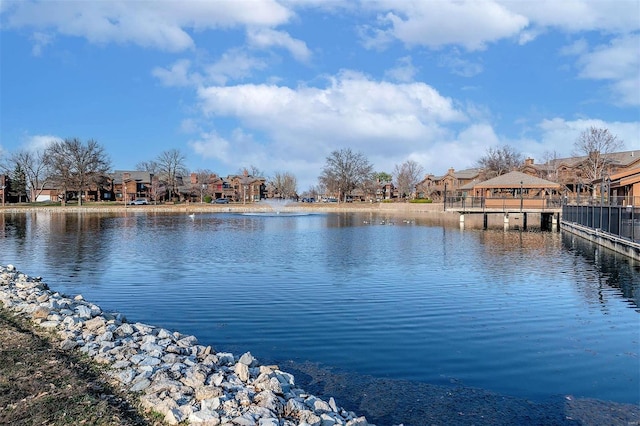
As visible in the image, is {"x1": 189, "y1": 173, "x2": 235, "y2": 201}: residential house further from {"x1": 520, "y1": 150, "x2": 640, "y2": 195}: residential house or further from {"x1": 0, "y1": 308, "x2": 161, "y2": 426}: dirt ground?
{"x1": 0, "y1": 308, "x2": 161, "y2": 426}: dirt ground

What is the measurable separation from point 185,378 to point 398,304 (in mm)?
7797

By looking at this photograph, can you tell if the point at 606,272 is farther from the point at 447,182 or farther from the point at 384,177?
the point at 384,177

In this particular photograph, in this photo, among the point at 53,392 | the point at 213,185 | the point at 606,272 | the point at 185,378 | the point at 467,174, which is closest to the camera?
the point at 53,392

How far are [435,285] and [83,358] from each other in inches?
454

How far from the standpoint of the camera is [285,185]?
150 m

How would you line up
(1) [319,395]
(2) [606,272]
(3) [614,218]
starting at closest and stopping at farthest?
(1) [319,395] → (2) [606,272] → (3) [614,218]

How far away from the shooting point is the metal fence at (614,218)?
22.5m

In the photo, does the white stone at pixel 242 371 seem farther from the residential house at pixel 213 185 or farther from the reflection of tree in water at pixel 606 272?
the residential house at pixel 213 185

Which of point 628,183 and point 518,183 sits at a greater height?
point 518,183

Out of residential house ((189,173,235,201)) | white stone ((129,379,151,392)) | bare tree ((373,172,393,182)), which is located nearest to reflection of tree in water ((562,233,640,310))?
white stone ((129,379,151,392))

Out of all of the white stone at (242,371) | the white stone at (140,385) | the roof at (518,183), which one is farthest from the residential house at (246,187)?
the white stone at (140,385)

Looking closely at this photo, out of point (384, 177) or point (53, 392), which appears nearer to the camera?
point (53, 392)

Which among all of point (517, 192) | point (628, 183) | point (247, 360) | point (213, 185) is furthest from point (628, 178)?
point (213, 185)

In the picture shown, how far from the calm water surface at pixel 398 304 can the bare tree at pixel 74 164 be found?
203 ft
